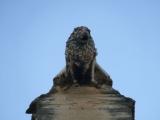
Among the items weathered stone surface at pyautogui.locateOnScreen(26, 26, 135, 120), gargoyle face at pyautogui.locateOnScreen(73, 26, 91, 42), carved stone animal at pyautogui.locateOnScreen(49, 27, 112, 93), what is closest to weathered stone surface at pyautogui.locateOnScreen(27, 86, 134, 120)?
weathered stone surface at pyautogui.locateOnScreen(26, 26, 135, 120)

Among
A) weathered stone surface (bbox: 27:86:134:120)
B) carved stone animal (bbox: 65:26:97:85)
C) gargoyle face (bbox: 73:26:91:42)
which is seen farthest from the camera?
gargoyle face (bbox: 73:26:91:42)

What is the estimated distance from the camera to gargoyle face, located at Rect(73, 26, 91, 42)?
1708 centimetres

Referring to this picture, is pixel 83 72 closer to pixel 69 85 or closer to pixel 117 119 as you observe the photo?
pixel 69 85

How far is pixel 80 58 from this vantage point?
1700 centimetres

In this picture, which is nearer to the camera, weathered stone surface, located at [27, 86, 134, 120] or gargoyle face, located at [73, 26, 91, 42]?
weathered stone surface, located at [27, 86, 134, 120]

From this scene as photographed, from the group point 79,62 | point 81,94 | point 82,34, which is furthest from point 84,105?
point 82,34

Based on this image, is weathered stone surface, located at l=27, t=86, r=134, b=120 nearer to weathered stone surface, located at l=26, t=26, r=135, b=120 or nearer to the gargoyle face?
weathered stone surface, located at l=26, t=26, r=135, b=120

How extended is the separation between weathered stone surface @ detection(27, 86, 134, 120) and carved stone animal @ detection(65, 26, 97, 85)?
34 centimetres

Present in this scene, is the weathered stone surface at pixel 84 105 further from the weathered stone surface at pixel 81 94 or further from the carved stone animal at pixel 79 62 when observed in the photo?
the carved stone animal at pixel 79 62

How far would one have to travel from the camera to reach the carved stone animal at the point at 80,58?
1694 cm

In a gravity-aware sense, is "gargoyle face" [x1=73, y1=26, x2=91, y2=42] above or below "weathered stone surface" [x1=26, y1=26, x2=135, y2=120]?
above

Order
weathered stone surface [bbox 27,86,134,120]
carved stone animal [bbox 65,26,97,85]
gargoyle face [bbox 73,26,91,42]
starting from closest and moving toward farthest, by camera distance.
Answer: weathered stone surface [bbox 27,86,134,120] < carved stone animal [bbox 65,26,97,85] < gargoyle face [bbox 73,26,91,42]


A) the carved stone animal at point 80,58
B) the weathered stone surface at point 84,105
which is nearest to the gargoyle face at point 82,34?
the carved stone animal at point 80,58

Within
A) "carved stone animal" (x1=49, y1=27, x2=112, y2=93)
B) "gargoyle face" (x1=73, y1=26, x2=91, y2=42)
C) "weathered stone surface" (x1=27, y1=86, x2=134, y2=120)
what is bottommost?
"weathered stone surface" (x1=27, y1=86, x2=134, y2=120)
